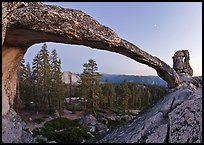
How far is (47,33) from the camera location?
730cm

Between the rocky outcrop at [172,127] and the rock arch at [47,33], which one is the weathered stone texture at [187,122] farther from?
the rock arch at [47,33]

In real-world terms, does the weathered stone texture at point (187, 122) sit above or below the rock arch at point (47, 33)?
below

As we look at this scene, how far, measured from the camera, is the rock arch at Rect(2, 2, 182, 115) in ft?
21.3

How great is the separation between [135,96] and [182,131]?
185 feet

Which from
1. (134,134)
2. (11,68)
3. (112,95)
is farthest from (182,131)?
(112,95)

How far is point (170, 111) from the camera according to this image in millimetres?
7402

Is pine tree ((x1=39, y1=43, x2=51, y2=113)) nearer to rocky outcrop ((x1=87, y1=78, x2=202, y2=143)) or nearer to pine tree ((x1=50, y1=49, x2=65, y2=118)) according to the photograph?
pine tree ((x1=50, y1=49, x2=65, y2=118))

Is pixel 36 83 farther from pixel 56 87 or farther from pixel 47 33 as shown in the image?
pixel 47 33

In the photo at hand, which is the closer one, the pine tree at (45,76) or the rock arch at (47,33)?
the rock arch at (47,33)

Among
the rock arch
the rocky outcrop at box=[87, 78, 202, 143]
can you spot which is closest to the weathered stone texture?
the rocky outcrop at box=[87, 78, 202, 143]

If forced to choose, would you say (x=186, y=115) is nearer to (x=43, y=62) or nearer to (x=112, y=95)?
(x=43, y=62)

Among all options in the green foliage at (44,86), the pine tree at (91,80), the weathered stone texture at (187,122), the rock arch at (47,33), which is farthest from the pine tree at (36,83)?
the weathered stone texture at (187,122)

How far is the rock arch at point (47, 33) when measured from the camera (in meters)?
6.50

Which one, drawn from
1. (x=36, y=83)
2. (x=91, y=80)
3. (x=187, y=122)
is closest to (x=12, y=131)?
(x=187, y=122)
